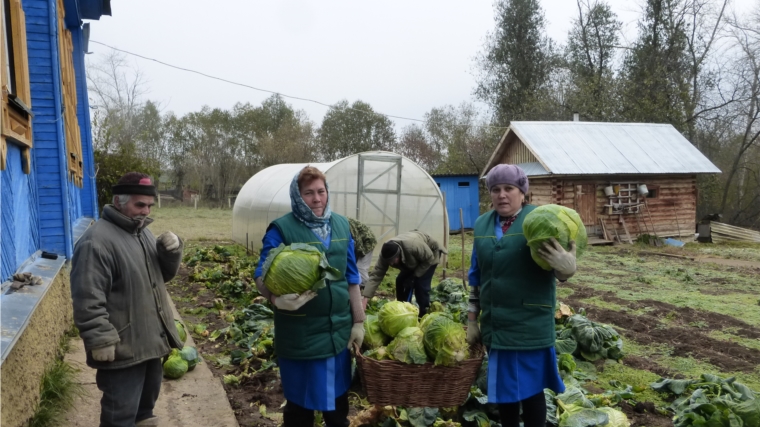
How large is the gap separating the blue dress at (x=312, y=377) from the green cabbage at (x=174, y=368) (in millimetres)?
2241

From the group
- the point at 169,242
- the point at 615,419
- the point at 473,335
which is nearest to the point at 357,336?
the point at 473,335

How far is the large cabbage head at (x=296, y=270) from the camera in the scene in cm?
303

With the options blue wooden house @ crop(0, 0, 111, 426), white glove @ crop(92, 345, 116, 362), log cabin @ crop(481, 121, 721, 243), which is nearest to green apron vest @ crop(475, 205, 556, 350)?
white glove @ crop(92, 345, 116, 362)

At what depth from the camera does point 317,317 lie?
3.25 meters

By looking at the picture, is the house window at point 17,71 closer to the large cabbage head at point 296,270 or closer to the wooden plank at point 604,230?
the large cabbage head at point 296,270

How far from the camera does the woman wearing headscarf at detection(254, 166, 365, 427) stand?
3242 mm

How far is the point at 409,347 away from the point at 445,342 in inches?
9.6

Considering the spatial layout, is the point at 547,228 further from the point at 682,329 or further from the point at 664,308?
the point at 664,308

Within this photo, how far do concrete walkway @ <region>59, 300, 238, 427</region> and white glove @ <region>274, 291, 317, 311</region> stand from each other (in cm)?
172

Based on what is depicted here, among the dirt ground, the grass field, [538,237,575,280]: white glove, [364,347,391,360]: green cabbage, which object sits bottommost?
the grass field

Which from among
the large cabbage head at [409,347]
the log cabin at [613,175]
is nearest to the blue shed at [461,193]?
the log cabin at [613,175]

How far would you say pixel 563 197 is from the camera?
739 inches

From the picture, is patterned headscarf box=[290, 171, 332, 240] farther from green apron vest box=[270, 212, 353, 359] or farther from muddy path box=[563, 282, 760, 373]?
muddy path box=[563, 282, 760, 373]

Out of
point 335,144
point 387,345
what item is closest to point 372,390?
point 387,345
